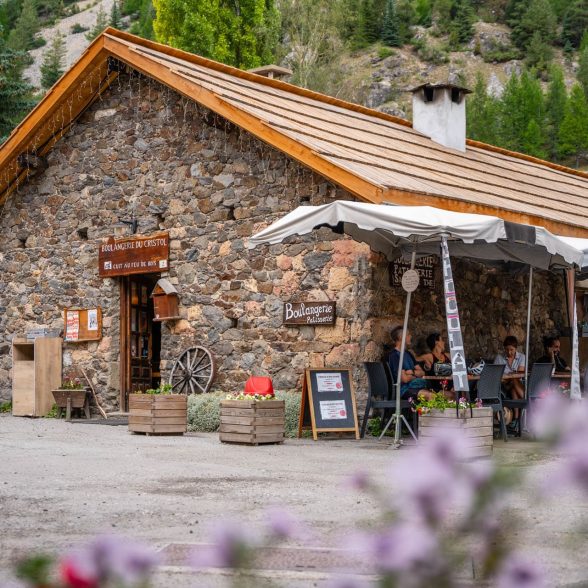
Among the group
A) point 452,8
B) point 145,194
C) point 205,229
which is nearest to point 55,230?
point 145,194

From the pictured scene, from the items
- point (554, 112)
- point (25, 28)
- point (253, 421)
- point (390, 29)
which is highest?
point (25, 28)

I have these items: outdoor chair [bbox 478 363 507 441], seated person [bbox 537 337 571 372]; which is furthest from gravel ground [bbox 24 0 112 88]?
outdoor chair [bbox 478 363 507 441]

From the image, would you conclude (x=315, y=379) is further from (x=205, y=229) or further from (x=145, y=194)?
(x=145, y=194)

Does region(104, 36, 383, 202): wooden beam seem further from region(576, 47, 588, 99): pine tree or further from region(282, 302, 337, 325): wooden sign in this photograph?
region(576, 47, 588, 99): pine tree

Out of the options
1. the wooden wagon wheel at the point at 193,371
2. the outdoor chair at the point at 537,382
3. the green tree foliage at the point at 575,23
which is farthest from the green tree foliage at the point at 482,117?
the outdoor chair at the point at 537,382

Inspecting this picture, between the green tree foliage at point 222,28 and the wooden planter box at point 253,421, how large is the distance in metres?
21.2

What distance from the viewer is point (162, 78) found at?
1281cm

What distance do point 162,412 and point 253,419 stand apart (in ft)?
4.83

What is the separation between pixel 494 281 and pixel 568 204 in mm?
2941

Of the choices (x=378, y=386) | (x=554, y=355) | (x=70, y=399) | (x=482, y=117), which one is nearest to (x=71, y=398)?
(x=70, y=399)

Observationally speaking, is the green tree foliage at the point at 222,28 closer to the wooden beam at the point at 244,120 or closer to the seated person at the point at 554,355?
the wooden beam at the point at 244,120

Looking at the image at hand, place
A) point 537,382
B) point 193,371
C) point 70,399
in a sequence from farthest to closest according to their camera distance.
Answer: point 70,399, point 193,371, point 537,382

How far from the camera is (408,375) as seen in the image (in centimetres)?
1034

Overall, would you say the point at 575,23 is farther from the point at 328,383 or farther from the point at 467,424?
the point at 467,424
